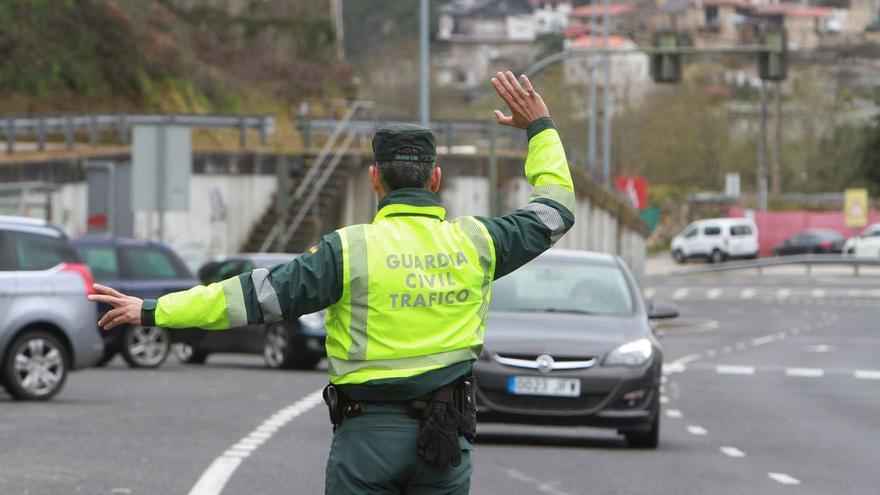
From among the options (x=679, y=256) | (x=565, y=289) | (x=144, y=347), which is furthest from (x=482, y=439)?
(x=679, y=256)

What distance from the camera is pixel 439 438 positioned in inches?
235

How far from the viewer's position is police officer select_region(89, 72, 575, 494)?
603 centimetres

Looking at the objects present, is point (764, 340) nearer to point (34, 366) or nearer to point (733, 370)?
point (733, 370)

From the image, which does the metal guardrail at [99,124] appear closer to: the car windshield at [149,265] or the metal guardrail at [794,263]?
the car windshield at [149,265]


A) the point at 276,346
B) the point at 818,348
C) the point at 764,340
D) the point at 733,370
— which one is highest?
the point at 276,346

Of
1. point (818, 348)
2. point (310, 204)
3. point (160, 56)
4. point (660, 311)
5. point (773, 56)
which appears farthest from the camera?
point (160, 56)

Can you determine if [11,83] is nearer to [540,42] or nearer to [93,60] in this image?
[93,60]

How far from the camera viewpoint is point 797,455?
1509cm

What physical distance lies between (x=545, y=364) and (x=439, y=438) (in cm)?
907

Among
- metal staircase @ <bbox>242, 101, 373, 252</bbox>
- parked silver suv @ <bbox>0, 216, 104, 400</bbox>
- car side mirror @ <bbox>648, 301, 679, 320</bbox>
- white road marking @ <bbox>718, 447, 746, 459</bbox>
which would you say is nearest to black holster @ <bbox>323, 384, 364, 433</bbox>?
white road marking @ <bbox>718, 447, 746, 459</bbox>

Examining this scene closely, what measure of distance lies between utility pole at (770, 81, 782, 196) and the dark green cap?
9036cm

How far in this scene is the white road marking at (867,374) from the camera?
1058 inches

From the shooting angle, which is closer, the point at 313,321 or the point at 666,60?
the point at 313,321

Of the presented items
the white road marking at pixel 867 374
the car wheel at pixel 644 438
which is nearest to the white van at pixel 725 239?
the white road marking at pixel 867 374
